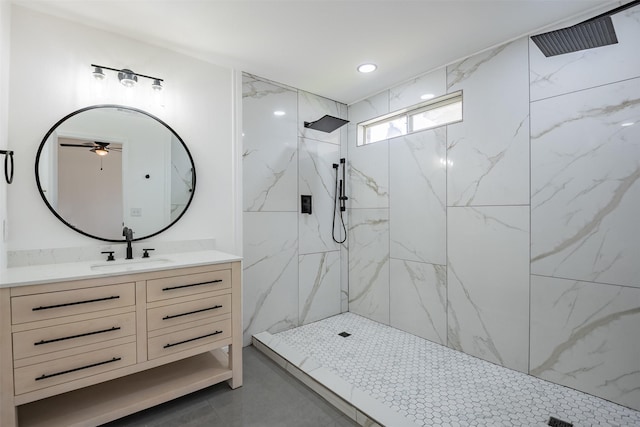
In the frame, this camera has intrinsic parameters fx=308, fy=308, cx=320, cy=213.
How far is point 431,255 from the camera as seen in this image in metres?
2.81

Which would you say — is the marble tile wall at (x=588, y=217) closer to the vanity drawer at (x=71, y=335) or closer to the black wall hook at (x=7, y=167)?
the vanity drawer at (x=71, y=335)

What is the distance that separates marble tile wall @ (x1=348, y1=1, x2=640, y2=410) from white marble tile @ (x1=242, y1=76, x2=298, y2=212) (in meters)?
1.01

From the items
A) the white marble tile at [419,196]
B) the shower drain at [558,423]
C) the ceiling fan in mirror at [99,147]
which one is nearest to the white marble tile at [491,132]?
the white marble tile at [419,196]

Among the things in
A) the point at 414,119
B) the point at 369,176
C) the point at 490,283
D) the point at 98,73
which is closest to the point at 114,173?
the point at 98,73

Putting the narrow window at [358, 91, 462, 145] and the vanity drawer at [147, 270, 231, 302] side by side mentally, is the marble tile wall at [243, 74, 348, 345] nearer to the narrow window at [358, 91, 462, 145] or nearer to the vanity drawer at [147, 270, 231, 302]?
the narrow window at [358, 91, 462, 145]

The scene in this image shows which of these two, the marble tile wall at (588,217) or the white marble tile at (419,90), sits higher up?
the white marble tile at (419,90)

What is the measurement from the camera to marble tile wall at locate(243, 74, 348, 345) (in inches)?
114

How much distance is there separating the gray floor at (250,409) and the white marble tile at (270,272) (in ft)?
2.32

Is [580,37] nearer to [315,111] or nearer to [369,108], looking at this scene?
[369,108]

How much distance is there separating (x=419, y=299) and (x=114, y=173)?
8.97 ft

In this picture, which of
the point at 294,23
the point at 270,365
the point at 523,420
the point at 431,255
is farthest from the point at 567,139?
the point at 270,365

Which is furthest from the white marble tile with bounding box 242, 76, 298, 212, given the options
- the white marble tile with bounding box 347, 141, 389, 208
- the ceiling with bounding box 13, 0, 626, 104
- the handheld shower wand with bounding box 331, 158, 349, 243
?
the white marble tile with bounding box 347, 141, 389, 208

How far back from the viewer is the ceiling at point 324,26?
1.91 meters

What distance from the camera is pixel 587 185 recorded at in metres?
1.97
